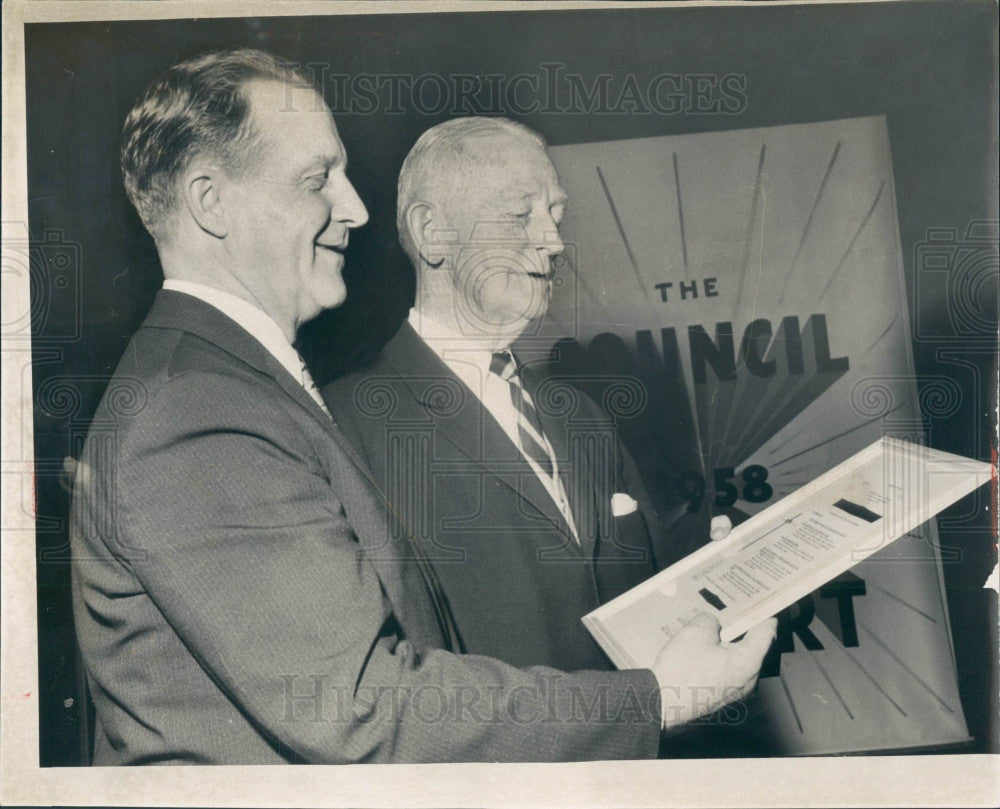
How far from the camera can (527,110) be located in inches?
85.6

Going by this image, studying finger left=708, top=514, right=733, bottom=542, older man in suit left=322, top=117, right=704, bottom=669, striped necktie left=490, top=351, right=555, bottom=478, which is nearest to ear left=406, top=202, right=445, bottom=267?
older man in suit left=322, top=117, right=704, bottom=669

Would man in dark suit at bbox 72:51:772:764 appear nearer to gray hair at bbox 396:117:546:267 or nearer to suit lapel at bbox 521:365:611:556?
gray hair at bbox 396:117:546:267

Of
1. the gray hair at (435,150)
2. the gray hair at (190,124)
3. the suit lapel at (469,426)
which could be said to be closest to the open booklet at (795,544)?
the suit lapel at (469,426)

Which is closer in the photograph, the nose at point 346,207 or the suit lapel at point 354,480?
the suit lapel at point 354,480

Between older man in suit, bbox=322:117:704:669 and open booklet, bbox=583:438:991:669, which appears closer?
open booklet, bbox=583:438:991:669

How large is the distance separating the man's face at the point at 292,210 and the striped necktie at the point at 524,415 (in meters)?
0.43

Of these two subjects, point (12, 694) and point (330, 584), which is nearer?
point (330, 584)

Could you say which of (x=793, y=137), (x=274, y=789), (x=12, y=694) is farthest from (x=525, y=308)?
(x=12, y=694)

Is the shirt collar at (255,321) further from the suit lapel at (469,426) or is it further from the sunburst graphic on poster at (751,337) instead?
the sunburst graphic on poster at (751,337)

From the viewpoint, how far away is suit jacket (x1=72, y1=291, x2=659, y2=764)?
1966 mm

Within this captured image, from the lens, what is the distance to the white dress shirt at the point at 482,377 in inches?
83.6

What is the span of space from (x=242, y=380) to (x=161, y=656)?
2.18ft

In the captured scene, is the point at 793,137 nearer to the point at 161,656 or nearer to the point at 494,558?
the point at 494,558

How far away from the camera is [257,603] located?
1959 millimetres
